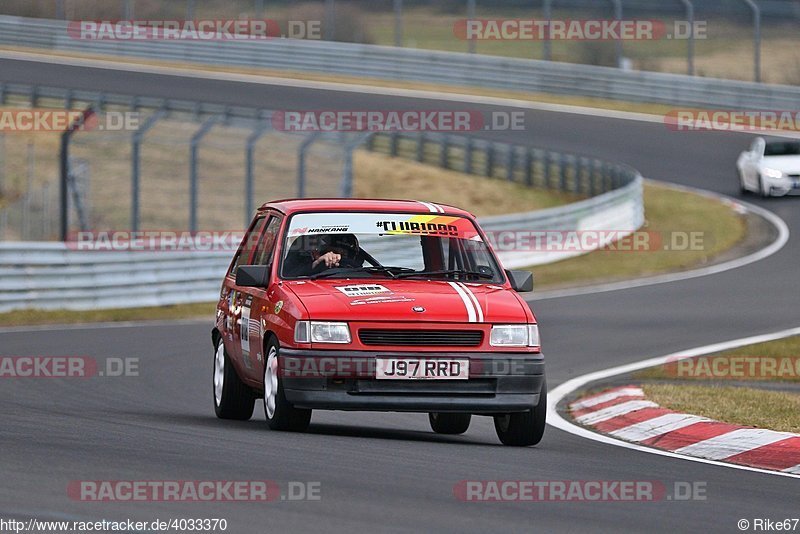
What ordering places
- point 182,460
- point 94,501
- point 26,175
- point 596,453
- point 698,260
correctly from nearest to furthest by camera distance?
point 94,501, point 182,460, point 596,453, point 698,260, point 26,175

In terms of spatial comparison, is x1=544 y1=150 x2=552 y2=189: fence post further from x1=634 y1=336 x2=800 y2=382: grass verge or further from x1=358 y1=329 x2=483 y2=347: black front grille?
x1=358 y1=329 x2=483 y2=347: black front grille

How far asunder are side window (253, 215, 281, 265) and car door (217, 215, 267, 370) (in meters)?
0.16

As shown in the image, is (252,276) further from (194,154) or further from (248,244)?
(194,154)

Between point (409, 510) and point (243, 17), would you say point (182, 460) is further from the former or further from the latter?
point (243, 17)

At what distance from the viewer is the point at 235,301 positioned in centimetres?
1070

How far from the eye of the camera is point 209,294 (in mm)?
21891

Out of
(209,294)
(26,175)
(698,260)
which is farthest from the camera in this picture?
(26,175)

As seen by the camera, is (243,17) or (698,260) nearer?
(698,260)

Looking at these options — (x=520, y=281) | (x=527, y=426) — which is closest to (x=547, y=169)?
(x=520, y=281)

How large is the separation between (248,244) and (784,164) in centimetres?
2225

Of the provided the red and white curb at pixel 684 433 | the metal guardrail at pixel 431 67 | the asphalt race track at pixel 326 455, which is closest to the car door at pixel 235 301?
the asphalt race track at pixel 326 455

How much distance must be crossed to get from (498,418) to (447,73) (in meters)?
34.9

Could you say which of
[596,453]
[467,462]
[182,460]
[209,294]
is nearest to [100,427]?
[182,460]

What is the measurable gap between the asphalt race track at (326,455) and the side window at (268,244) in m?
1.10
